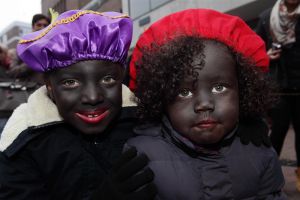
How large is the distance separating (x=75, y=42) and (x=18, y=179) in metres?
0.57

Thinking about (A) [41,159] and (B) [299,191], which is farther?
(B) [299,191]

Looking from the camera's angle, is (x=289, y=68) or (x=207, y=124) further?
(x=289, y=68)

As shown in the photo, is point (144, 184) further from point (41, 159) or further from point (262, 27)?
point (262, 27)

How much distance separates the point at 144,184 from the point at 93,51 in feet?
1.73

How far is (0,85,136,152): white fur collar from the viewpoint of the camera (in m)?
1.50

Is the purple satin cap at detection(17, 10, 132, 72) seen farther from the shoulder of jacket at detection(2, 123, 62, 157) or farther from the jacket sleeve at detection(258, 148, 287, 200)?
the jacket sleeve at detection(258, 148, 287, 200)

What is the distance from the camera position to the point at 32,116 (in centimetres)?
152

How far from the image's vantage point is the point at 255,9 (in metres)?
10.1

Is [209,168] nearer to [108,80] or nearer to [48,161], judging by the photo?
[108,80]

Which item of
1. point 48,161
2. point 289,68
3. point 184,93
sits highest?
point 184,93

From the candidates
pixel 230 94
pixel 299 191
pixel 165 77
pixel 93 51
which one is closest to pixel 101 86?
pixel 93 51

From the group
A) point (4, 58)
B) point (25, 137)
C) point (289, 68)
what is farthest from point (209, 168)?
point (4, 58)

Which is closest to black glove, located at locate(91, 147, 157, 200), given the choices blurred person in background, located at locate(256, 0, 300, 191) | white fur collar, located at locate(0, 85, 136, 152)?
white fur collar, located at locate(0, 85, 136, 152)

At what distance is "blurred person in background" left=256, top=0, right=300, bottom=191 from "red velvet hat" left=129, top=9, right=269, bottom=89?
58.8 inches
